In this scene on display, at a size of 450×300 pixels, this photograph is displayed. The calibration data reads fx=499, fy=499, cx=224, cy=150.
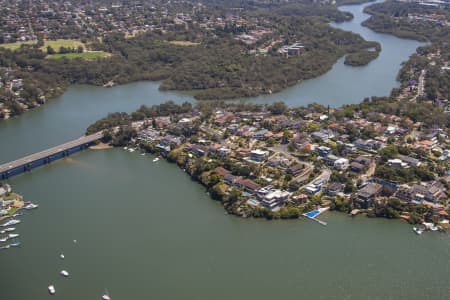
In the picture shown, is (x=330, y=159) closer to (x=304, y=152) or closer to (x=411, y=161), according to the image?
(x=304, y=152)

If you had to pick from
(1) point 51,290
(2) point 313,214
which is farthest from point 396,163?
(1) point 51,290

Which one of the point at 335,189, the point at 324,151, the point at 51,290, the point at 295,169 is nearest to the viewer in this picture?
the point at 51,290

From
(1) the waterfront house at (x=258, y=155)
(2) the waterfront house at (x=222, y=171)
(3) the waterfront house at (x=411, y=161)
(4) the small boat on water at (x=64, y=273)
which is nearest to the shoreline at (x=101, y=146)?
(2) the waterfront house at (x=222, y=171)

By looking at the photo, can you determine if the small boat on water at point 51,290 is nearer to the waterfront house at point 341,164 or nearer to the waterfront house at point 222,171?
the waterfront house at point 222,171

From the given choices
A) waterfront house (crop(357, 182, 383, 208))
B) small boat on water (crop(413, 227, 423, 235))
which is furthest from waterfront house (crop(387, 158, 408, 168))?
small boat on water (crop(413, 227, 423, 235))

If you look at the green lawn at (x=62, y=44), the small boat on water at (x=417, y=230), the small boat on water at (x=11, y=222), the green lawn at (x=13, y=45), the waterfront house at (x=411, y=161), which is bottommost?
the small boat on water at (x=417, y=230)

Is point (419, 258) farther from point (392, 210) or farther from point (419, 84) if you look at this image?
point (419, 84)

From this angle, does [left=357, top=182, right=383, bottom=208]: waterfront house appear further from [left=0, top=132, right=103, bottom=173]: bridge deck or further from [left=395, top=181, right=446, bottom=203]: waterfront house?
[left=0, top=132, right=103, bottom=173]: bridge deck
